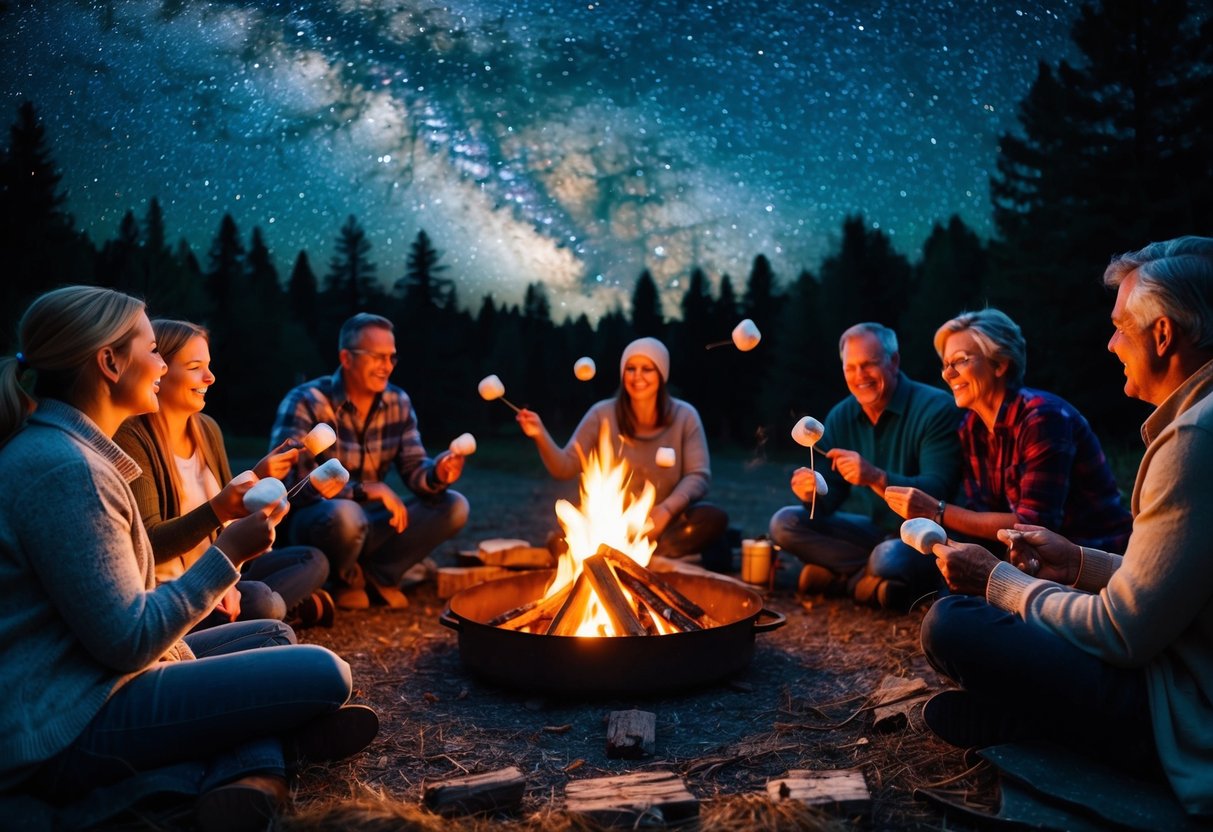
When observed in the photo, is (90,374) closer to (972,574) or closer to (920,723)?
(972,574)

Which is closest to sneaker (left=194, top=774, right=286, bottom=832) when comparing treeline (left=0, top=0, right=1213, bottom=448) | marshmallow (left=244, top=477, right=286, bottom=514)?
marshmallow (left=244, top=477, right=286, bottom=514)

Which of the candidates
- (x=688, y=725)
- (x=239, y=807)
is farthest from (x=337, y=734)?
(x=688, y=725)

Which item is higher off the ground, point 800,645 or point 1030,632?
point 1030,632

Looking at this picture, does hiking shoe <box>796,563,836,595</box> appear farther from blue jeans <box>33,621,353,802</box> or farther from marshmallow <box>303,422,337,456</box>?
blue jeans <box>33,621,353,802</box>

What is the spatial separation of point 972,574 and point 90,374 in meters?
3.01

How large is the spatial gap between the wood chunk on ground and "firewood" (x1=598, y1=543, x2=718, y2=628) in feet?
3.18

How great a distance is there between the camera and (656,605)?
4508mm

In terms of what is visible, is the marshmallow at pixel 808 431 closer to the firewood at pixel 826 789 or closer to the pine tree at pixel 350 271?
the firewood at pixel 826 789

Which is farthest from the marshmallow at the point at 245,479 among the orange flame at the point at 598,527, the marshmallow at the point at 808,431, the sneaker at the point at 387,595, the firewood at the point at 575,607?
the sneaker at the point at 387,595

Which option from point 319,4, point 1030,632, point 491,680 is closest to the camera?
point 1030,632

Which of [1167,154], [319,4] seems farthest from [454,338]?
[1167,154]

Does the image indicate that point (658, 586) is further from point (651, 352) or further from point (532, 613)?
point (651, 352)

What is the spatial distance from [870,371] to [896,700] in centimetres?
238

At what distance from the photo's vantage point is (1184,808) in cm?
256
